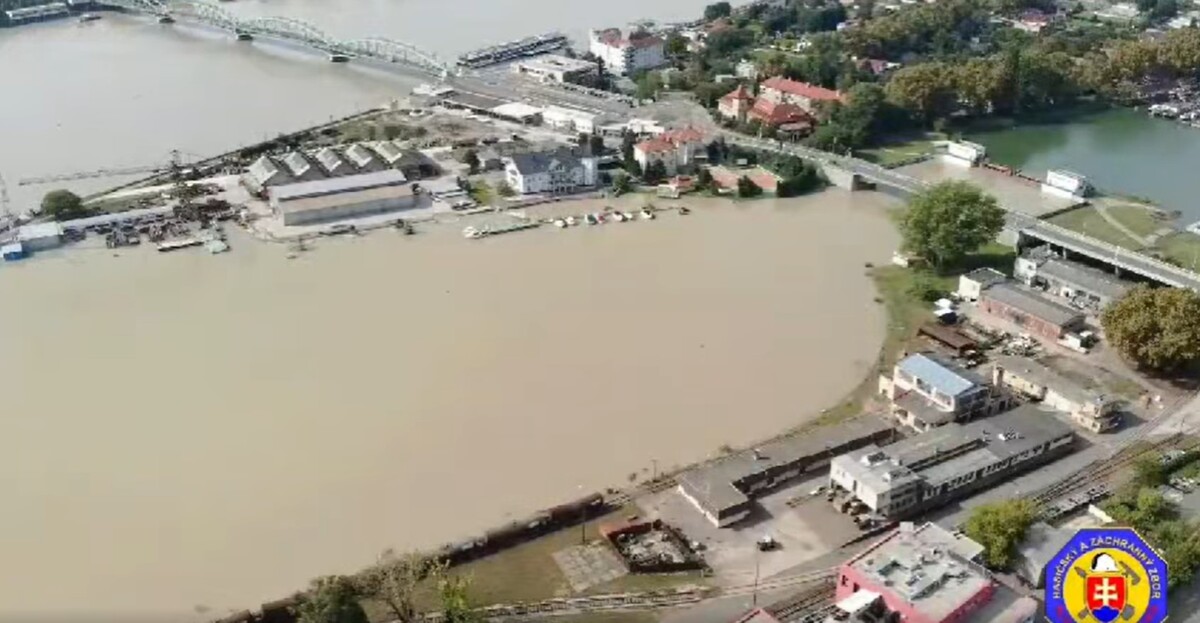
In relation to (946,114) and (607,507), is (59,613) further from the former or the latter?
(946,114)

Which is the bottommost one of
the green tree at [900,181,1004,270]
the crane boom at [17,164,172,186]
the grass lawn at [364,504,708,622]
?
the grass lawn at [364,504,708,622]

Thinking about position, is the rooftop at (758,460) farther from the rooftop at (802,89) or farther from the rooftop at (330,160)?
the rooftop at (802,89)

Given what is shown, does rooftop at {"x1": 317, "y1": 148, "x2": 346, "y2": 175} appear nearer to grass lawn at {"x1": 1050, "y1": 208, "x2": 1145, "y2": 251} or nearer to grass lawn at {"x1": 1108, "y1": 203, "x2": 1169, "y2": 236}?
grass lawn at {"x1": 1050, "y1": 208, "x2": 1145, "y2": 251}

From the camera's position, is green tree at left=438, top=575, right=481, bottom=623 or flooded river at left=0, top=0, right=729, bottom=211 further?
flooded river at left=0, top=0, right=729, bottom=211

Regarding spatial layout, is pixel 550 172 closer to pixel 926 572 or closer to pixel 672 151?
pixel 672 151

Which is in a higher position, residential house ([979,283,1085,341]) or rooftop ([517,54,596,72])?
rooftop ([517,54,596,72])

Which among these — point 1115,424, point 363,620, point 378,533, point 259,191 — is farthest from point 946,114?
point 363,620

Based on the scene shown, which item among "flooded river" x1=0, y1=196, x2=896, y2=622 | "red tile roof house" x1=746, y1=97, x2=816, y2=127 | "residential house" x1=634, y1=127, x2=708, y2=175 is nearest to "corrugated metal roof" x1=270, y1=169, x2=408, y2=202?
"flooded river" x1=0, y1=196, x2=896, y2=622

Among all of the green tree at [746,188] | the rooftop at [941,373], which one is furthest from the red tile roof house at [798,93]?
the rooftop at [941,373]
